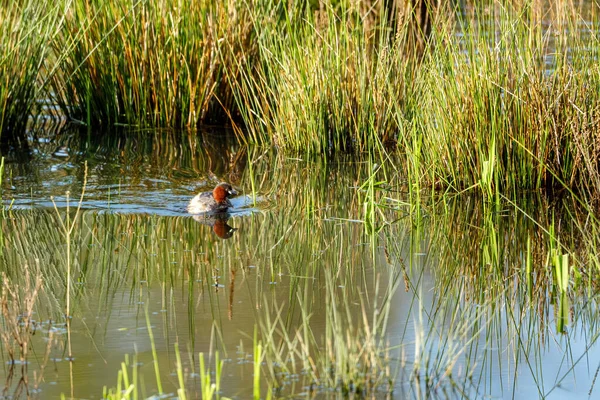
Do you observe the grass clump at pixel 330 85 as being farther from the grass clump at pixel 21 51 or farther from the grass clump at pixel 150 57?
the grass clump at pixel 21 51

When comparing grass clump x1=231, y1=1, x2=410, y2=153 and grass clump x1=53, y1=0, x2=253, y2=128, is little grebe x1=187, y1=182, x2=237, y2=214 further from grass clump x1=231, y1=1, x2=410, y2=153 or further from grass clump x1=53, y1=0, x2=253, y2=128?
grass clump x1=53, y1=0, x2=253, y2=128

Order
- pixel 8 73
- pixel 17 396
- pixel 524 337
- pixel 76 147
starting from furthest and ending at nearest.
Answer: pixel 76 147 → pixel 8 73 → pixel 524 337 → pixel 17 396

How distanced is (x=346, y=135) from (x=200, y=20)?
204 centimetres

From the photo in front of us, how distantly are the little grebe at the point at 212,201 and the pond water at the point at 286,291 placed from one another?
11 cm

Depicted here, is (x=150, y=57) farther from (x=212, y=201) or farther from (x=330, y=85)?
(x=212, y=201)

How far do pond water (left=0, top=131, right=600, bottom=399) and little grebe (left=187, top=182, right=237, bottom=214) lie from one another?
11 cm

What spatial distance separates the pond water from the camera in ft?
13.3

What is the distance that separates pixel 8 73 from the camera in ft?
29.8

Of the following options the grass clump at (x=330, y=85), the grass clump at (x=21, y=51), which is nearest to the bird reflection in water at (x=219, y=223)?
the grass clump at (x=330, y=85)

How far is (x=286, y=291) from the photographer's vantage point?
5199mm

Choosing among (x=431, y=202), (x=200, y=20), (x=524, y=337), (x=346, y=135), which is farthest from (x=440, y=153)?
(x=200, y=20)

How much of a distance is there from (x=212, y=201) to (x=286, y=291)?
7.20 ft

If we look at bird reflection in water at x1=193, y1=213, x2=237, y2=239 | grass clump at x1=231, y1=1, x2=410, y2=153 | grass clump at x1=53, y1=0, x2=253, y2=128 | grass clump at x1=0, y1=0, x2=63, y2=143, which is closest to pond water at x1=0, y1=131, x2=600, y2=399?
bird reflection in water at x1=193, y1=213, x2=237, y2=239

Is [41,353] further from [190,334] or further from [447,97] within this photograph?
[447,97]
